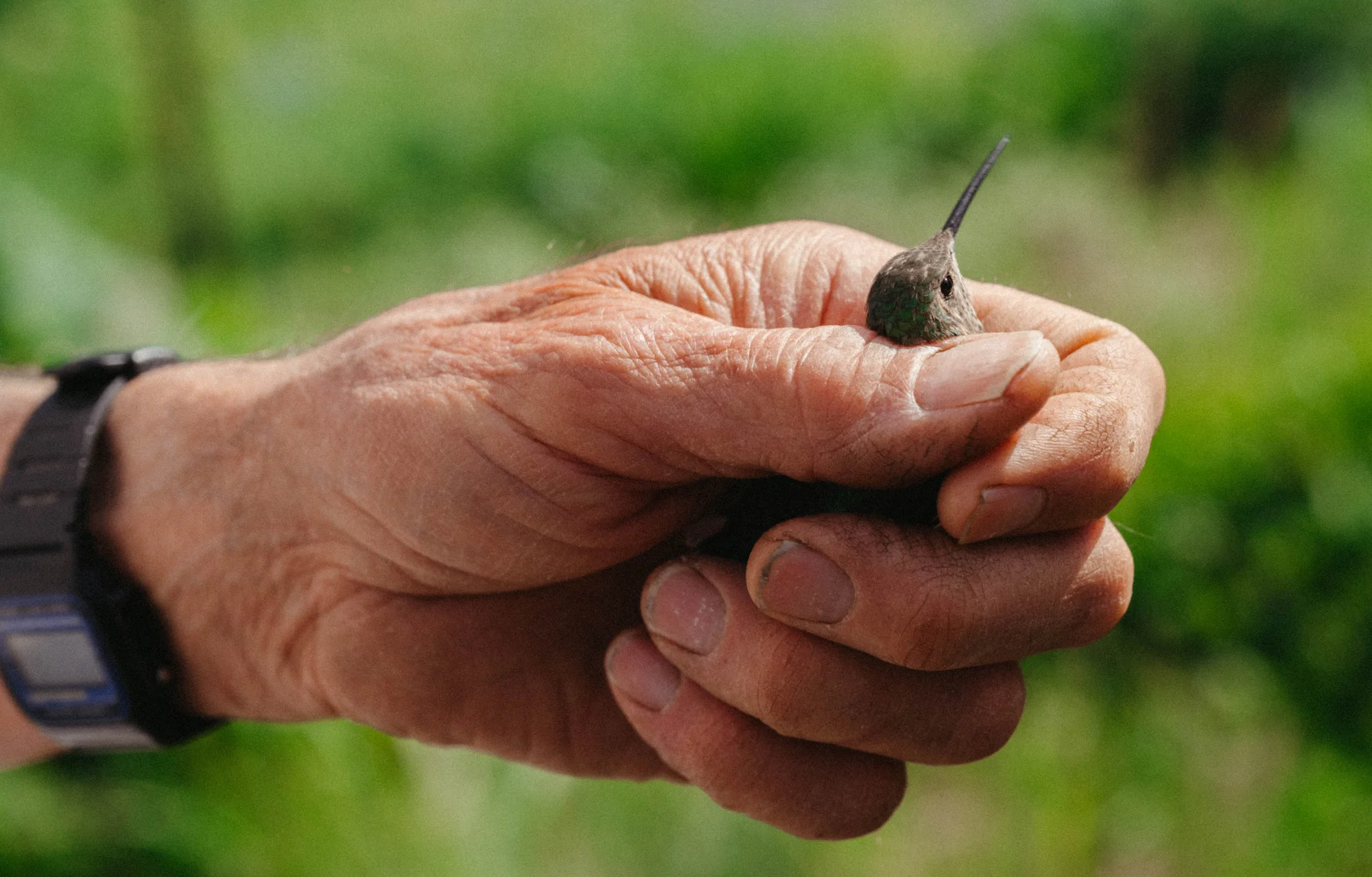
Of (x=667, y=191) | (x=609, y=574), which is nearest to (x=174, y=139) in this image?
(x=667, y=191)

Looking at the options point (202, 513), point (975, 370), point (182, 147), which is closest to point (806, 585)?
point (975, 370)

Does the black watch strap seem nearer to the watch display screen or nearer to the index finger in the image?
the watch display screen

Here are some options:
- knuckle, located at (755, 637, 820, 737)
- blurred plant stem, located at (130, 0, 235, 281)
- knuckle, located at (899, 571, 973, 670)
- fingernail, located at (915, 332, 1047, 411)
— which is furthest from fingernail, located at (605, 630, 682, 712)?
blurred plant stem, located at (130, 0, 235, 281)

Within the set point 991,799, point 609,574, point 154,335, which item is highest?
point 609,574

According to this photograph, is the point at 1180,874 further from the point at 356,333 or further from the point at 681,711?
the point at 356,333

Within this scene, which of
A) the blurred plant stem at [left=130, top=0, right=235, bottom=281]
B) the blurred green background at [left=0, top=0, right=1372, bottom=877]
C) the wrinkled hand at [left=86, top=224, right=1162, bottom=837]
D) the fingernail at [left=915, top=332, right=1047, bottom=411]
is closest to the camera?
the fingernail at [left=915, top=332, right=1047, bottom=411]

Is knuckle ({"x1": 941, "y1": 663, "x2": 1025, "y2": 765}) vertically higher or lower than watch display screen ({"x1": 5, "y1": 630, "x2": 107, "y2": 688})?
higher
